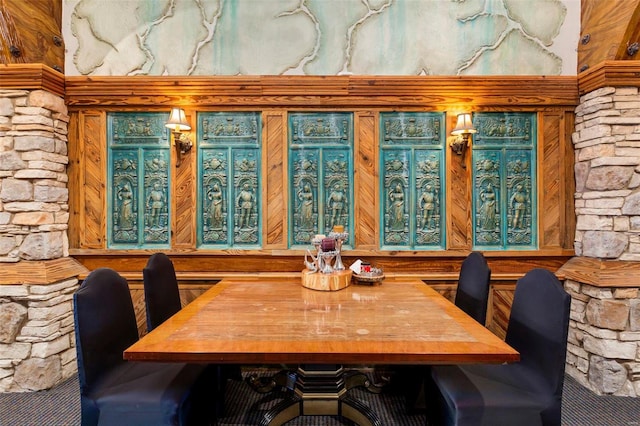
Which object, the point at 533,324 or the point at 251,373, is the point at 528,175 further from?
the point at 251,373

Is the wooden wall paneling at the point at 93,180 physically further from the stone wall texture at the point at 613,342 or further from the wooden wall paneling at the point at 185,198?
the stone wall texture at the point at 613,342

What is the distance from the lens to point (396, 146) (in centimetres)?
289

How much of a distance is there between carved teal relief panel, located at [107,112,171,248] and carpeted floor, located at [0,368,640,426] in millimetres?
1228

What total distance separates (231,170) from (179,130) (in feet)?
1.77

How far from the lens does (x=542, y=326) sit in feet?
5.39

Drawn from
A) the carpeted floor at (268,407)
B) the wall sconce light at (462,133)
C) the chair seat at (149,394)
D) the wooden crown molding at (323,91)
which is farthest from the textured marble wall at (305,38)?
the carpeted floor at (268,407)

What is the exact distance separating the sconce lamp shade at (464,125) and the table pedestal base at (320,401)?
208 cm

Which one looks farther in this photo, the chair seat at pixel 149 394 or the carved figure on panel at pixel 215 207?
the carved figure on panel at pixel 215 207

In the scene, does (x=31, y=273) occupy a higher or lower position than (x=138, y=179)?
lower

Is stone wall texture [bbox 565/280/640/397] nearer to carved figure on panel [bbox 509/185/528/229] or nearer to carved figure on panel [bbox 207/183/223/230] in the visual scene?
carved figure on panel [bbox 509/185/528/229]

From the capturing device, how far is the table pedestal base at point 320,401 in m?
1.87

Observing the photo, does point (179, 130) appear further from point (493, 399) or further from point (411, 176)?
point (493, 399)

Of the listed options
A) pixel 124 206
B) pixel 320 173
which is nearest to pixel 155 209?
pixel 124 206

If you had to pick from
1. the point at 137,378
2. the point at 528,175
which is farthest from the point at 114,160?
the point at 528,175
